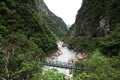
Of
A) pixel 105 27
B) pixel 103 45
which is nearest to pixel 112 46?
pixel 103 45

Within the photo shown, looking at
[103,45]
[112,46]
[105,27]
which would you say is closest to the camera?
[112,46]

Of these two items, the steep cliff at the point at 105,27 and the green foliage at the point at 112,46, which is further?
the steep cliff at the point at 105,27

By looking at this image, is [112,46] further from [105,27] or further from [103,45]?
[105,27]

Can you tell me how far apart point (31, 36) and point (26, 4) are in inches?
369

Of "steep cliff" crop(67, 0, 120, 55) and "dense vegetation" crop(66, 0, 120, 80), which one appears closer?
"dense vegetation" crop(66, 0, 120, 80)

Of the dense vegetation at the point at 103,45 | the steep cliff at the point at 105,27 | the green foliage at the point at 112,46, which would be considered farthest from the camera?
the steep cliff at the point at 105,27

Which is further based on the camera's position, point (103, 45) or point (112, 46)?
point (103, 45)

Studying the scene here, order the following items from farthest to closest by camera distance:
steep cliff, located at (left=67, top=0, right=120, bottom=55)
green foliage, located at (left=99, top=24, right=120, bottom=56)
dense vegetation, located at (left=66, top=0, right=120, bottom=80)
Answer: steep cliff, located at (left=67, top=0, right=120, bottom=55) → green foliage, located at (left=99, top=24, right=120, bottom=56) → dense vegetation, located at (left=66, top=0, right=120, bottom=80)

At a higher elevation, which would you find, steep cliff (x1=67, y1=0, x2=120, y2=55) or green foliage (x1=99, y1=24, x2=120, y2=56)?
steep cliff (x1=67, y1=0, x2=120, y2=55)

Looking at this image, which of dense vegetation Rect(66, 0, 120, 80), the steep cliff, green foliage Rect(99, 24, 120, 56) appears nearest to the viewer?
dense vegetation Rect(66, 0, 120, 80)

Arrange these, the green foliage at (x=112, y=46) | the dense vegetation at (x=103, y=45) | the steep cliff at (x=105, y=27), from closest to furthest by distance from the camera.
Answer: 1. the dense vegetation at (x=103, y=45)
2. the green foliage at (x=112, y=46)
3. the steep cliff at (x=105, y=27)

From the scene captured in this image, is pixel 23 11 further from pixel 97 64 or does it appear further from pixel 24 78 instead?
pixel 24 78

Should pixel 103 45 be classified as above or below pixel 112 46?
above

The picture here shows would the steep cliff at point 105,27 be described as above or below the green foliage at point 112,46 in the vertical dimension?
above
